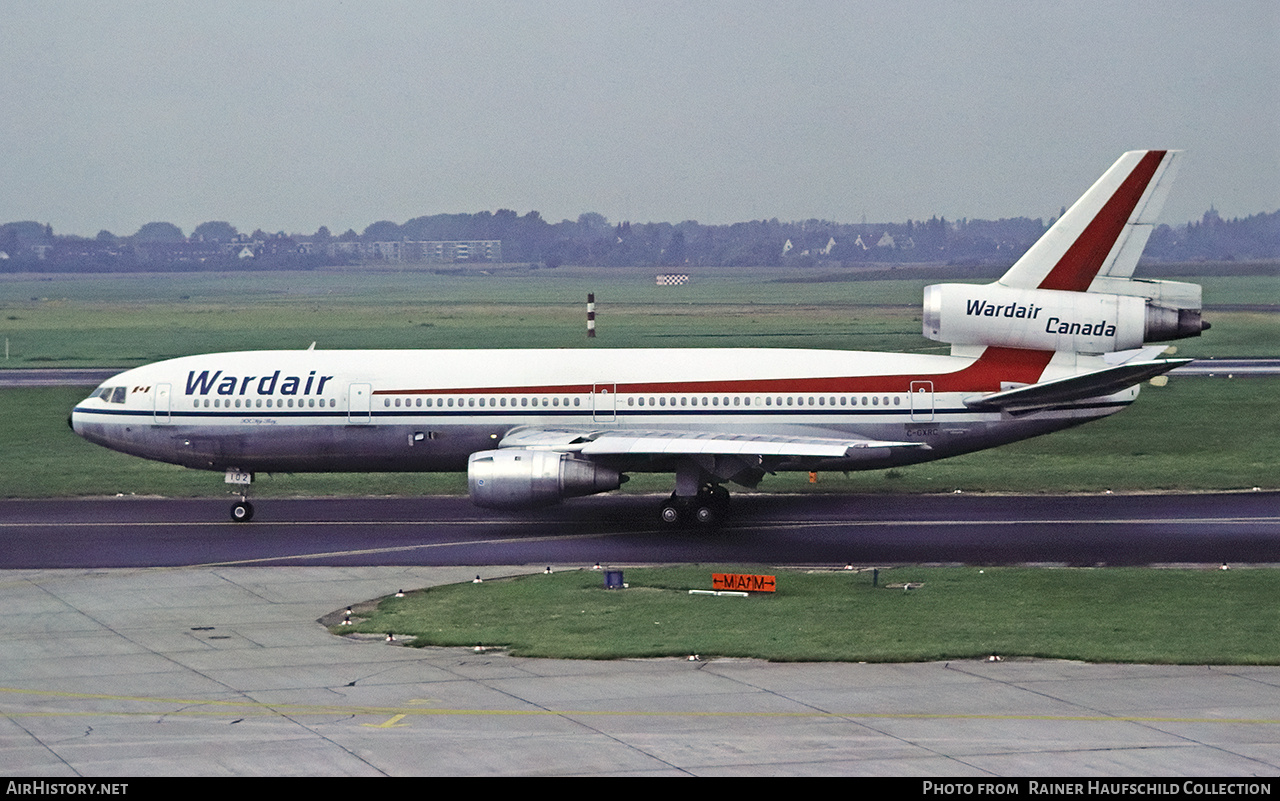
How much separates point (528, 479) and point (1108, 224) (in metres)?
17.1

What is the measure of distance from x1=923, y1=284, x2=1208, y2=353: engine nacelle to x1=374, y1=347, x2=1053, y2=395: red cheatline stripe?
43 centimetres

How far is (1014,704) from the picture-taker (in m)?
22.3

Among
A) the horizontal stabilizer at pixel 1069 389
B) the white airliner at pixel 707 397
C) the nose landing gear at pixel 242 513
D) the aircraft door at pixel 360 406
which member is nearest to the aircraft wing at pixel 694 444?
the white airliner at pixel 707 397

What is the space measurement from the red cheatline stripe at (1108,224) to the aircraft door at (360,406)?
777 inches

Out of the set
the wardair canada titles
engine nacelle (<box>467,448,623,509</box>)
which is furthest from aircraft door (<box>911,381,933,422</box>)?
engine nacelle (<box>467,448,623,509</box>)

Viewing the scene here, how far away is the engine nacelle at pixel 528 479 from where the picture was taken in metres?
38.0

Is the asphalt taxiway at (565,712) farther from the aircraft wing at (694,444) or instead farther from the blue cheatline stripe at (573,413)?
the blue cheatline stripe at (573,413)

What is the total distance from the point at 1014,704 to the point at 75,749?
1361 centimetres

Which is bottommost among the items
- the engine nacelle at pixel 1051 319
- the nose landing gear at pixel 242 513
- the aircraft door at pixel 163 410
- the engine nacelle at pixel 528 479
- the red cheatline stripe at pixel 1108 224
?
the nose landing gear at pixel 242 513

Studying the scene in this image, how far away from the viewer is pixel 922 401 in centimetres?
4078

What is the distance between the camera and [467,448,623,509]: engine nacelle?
1495 inches

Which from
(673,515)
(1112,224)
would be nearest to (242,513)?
(673,515)

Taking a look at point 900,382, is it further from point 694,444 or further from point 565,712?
point 565,712
